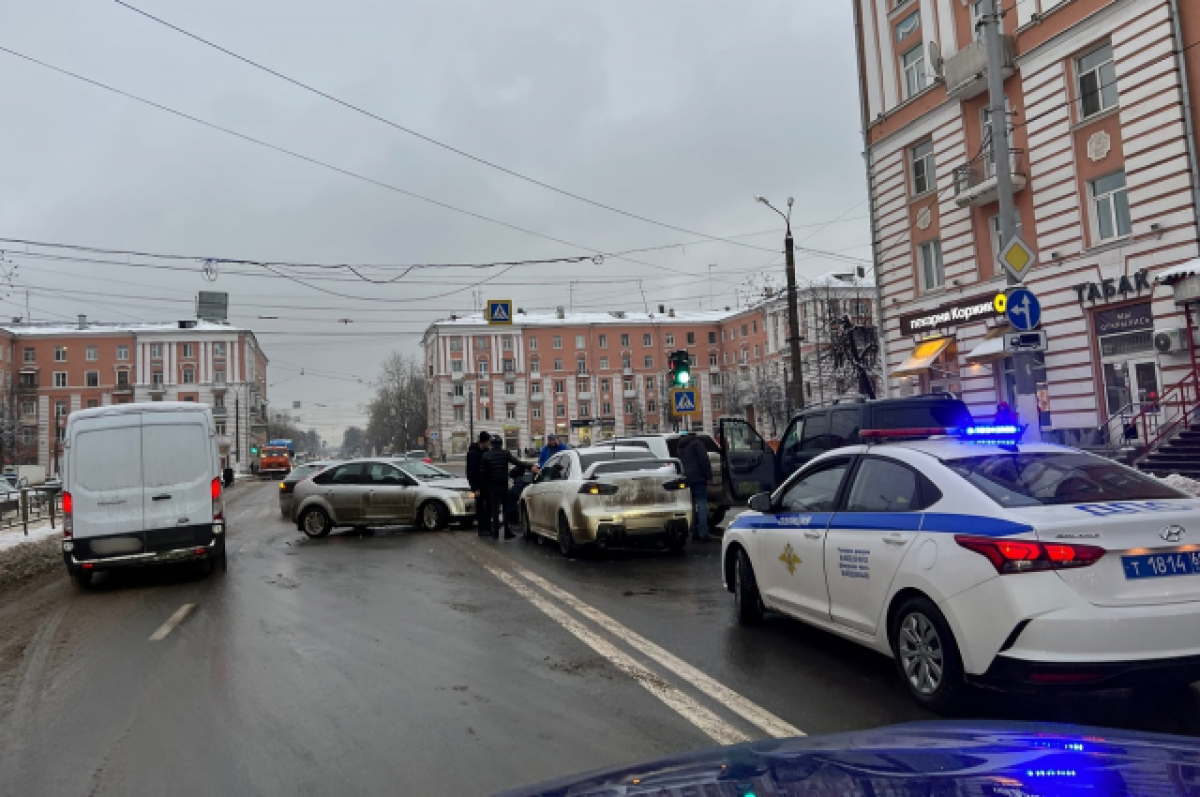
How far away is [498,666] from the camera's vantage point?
6.14 m

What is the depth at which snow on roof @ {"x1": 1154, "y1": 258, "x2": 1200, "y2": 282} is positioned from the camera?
17.4 m

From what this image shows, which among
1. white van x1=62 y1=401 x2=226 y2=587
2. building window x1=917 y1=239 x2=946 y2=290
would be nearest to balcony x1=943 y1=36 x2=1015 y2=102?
building window x1=917 y1=239 x2=946 y2=290

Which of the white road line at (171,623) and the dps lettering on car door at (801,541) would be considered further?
the white road line at (171,623)

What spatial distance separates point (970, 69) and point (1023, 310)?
655 inches

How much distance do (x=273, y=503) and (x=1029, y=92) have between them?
27547 millimetres

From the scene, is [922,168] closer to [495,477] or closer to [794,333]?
[794,333]

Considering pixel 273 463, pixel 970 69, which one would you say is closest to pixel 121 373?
pixel 273 463

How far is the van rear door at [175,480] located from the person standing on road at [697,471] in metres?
6.78

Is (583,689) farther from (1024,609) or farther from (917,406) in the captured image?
(917,406)

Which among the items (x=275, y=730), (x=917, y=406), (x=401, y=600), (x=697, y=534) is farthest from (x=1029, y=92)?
(x=275, y=730)

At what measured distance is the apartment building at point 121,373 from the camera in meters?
79.9

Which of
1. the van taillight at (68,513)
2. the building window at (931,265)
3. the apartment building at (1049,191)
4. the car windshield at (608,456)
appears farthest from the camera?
the building window at (931,265)

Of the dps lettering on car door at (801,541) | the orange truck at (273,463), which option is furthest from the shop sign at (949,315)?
the orange truck at (273,463)

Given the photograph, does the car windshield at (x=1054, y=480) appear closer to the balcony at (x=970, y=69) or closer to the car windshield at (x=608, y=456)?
the car windshield at (x=608, y=456)
